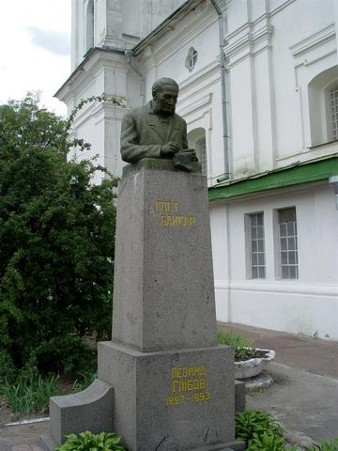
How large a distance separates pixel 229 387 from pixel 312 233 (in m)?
6.98

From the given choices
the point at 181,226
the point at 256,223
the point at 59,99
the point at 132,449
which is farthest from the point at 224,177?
the point at 59,99

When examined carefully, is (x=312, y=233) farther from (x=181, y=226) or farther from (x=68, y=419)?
(x=68, y=419)

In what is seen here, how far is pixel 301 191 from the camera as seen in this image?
11.0m

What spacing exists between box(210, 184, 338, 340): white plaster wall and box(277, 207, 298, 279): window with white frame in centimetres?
21

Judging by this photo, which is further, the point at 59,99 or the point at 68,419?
the point at 59,99

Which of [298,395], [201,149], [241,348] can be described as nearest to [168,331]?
[298,395]

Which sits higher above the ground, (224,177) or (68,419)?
(224,177)

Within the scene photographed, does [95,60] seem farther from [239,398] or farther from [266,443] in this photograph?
[266,443]

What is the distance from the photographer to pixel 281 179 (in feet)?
35.3

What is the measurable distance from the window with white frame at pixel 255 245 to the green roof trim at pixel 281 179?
89 cm

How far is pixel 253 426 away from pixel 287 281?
7.15 m

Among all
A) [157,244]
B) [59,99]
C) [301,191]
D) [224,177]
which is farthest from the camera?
[59,99]

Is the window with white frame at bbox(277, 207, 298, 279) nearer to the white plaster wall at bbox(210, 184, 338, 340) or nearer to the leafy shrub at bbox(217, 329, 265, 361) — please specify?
the white plaster wall at bbox(210, 184, 338, 340)

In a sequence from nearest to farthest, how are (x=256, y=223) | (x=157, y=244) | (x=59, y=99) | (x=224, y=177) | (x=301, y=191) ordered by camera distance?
1. (x=157, y=244)
2. (x=301, y=191)
3. (x=256, y=223)
4. (x=224, y=177)
5. (x=59, y=99)
